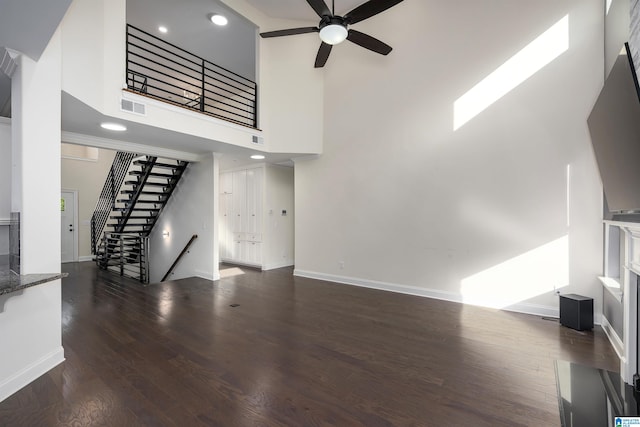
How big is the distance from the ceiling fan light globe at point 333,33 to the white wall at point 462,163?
2.07 m

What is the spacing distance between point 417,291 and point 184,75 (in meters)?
6.79

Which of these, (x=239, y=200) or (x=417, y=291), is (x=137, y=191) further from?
(x=417, y=291)

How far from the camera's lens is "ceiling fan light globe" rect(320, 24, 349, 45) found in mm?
3211

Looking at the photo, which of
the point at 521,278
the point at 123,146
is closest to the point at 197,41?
the point at 123,146

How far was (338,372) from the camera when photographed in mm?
2529

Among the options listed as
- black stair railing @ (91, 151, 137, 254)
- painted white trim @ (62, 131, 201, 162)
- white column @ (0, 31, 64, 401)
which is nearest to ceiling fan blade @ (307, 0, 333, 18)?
white column @ (0, 31, 64, 401)

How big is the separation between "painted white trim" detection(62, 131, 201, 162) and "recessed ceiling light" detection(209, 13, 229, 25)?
8.57 feet

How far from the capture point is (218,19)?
5387mm

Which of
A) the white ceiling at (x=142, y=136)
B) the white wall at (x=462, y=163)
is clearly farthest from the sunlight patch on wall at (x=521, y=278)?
the white ceiling at (x=142, y=136)

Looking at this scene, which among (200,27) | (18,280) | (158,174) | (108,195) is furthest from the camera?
(108,195)

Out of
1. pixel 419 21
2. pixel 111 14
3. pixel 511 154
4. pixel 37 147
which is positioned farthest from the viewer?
pixel 419 21

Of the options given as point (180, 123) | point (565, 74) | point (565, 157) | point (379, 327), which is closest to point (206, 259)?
point (180, 123)

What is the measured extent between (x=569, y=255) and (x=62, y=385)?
5.68 m

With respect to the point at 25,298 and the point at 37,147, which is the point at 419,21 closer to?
the point at 37,147
